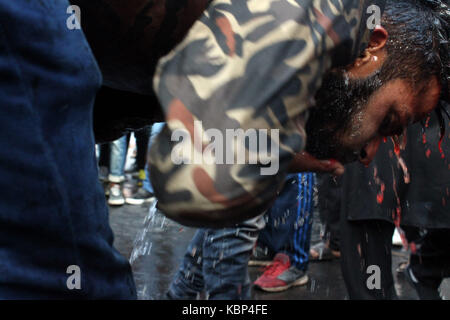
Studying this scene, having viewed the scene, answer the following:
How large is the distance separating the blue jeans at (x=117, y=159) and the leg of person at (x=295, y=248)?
283cm

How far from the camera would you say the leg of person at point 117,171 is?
21.2 ft

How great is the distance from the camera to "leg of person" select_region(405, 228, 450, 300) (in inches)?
135

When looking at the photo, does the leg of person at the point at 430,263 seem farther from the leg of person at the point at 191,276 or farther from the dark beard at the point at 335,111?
the dark beard at the point at 335,111

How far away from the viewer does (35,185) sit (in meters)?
1.12

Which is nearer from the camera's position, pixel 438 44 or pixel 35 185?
pixel 35 185

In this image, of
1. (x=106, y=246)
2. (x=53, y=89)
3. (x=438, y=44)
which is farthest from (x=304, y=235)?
(x=53, y=89)

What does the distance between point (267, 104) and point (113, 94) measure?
2.17ft

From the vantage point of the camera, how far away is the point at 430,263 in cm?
358

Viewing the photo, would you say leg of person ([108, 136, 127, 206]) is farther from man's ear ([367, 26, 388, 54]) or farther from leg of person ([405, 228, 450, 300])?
man's ear ([367, 26, 388, 54])

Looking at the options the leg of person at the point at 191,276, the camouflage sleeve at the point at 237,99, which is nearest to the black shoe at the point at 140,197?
the leg of person at the point at 191,276

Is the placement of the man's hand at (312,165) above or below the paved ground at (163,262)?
above

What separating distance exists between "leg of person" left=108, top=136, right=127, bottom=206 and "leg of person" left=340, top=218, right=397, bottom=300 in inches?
150

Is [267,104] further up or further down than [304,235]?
further up

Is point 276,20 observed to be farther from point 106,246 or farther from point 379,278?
point 379,278
